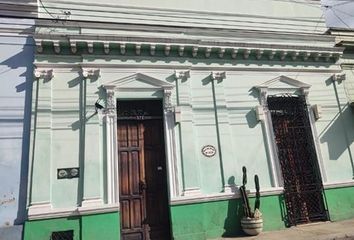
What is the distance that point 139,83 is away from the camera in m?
7.91

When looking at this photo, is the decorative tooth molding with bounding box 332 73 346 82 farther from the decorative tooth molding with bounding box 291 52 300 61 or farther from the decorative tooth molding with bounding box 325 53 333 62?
the decorative tooth molding with bounding box 291 52 300 61

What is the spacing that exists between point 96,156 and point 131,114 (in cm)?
143

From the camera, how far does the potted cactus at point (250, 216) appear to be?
7199 millimetres

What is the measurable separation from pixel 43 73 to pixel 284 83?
260 inches

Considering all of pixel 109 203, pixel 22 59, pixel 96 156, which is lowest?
pixel 109 203

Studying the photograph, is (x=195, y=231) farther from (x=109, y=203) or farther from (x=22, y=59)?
(x=22, y=59)

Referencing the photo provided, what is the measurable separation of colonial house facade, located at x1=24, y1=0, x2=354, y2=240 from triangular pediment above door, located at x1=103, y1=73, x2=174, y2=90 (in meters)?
0.03

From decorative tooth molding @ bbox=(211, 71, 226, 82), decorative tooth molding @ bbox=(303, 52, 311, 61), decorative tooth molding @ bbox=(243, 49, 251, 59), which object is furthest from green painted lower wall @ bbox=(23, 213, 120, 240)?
decorative tooth molding @ bbox=(303, 52, 311, 61)

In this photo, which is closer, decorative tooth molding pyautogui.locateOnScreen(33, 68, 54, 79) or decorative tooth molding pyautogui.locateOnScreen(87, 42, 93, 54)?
decorative tooth molding pyautogui.locateOnScreen(33, 68, 54, 79)

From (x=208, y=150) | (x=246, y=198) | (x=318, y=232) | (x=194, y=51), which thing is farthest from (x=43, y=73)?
(x=318, y=232)

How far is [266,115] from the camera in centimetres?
862

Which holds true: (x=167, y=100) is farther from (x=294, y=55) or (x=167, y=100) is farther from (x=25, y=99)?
(x=294, y=55)

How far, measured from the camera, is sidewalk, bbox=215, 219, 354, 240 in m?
6.53

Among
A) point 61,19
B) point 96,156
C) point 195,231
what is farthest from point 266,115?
point 61,19
